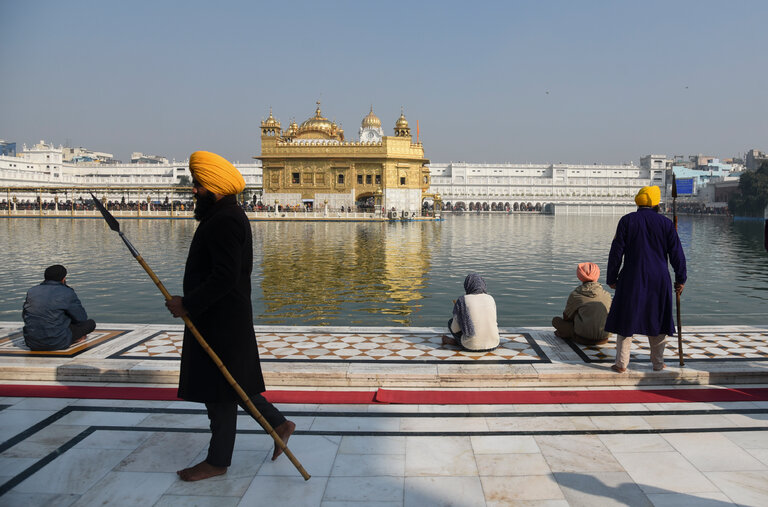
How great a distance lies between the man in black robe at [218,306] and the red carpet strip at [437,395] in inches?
45.1

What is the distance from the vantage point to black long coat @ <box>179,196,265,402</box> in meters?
2.73

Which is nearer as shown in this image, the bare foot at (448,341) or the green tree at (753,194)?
the bare foot at (448,341)

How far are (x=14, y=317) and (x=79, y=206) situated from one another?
46.3 m

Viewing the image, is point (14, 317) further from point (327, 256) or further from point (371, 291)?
point (327, 256)

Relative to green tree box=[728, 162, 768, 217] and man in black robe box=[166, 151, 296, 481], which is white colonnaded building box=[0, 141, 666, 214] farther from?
man in black robe box=[166, 151, 296, 481]

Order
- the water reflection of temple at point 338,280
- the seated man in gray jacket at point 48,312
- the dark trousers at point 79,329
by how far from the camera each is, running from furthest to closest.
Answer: the water reflection of temple at point 338,280 → the dark trousers at point 79,329 → the seated man in gray jacket at point 48,312

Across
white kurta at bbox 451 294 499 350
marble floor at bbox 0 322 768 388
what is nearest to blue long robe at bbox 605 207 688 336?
marble floor at bbox 0 322 768 388

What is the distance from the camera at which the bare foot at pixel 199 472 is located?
2.83 meters

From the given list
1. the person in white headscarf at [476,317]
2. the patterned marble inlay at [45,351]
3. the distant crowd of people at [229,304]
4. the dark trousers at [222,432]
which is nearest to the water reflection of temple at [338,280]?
the patterned marble inlay at [45,351]

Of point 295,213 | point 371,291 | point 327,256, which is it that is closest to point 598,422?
point 371,291

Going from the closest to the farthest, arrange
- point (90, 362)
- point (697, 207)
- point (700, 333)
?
point (90, 362) → point (700, 333) → point (697, 207)

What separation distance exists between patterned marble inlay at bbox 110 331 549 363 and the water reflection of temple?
6.32 ft

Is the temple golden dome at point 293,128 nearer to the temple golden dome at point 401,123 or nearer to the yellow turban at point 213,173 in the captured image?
the temple golden dome at point 401,123

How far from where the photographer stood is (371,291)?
10180 millimetres
